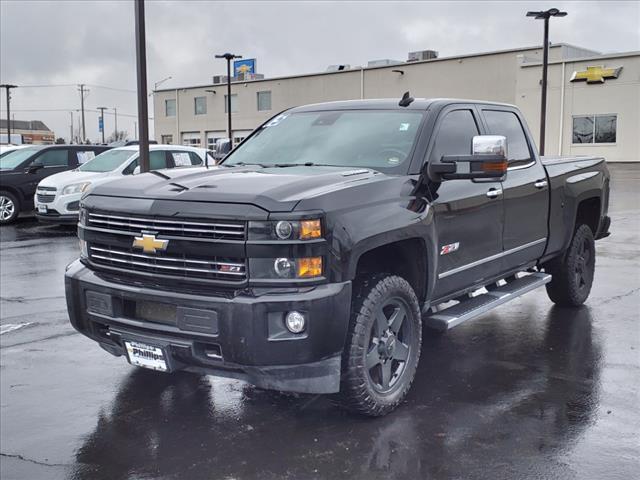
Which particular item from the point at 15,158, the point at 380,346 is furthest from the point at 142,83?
the point at 380,346

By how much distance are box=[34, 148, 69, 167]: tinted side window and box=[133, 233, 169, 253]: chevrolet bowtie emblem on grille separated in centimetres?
1373

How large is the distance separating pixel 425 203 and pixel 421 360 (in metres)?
1.49

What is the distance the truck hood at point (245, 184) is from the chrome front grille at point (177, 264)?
32cm

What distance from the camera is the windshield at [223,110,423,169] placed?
5.05 metres

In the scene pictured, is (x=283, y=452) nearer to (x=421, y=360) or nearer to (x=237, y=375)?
(x=237, y=375)

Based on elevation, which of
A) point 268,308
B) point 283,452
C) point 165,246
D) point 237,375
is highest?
point 165,246

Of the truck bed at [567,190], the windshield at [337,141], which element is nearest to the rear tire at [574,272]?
the truck bed at [567,190]

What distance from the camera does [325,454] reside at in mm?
3938

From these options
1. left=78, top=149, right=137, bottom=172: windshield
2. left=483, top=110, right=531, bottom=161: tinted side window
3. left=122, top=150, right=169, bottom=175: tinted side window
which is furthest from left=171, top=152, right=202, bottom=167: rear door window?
left=483, top=110, right=531, bottom=161: tinted side window

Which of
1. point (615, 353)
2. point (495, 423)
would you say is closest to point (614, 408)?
point (495, 423)

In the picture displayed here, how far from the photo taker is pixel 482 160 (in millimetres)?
4473

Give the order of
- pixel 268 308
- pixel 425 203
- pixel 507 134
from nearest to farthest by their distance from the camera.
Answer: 1. pixel 268 308
2. pixel 425 203
3. pixel 507 134

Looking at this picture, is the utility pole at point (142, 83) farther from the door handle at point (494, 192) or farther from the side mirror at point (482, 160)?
the side mirror at point (482, 160)

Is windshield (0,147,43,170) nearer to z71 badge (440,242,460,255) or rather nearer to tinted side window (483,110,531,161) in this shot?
tinted side window (483,110,531,161)
